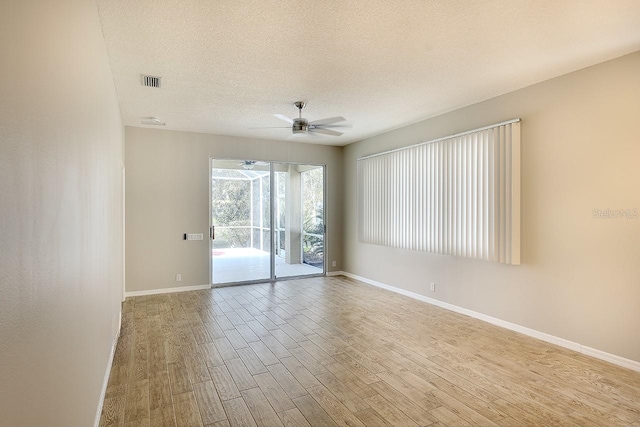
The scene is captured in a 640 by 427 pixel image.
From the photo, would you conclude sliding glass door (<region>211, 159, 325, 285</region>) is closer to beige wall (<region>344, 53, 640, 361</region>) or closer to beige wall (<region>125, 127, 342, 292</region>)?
beige wall (<region>125, 127, 342, 292</region>)

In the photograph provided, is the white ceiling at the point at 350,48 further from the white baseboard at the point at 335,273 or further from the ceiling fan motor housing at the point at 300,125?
the white baseboard at the point at 335,273

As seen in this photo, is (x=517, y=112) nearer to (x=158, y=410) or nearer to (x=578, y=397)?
(x=578, y=397)

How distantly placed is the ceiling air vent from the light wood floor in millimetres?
2857

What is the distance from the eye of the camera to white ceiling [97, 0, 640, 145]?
2.52 metres

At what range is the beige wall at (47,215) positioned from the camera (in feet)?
2.88

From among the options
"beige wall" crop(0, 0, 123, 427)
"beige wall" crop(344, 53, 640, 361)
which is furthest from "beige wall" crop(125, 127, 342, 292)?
"beige wall" crop(344, 53, 640, 361)

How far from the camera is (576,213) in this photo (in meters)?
3.61

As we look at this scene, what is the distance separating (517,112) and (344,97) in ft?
6.82

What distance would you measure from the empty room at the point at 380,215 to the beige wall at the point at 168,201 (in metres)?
0.03

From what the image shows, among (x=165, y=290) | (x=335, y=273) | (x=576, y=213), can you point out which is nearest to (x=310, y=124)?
(x=576, y=213)

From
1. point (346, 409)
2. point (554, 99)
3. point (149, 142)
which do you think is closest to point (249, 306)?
point (346, 409)

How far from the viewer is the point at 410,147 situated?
5.69m

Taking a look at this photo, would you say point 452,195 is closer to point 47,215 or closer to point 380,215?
point 380,215

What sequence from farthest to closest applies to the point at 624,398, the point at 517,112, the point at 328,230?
the point at 328,230, the point at 517,112, the point at 624,398
